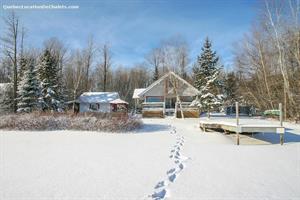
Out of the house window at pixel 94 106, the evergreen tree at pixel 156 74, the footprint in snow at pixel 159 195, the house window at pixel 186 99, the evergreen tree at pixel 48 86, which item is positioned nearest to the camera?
the footprint in snow at pixel 159 195

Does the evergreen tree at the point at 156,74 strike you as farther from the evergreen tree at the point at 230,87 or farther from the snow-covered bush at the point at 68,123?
the snow-covered bush at the point at 68,123

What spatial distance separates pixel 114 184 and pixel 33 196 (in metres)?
1.35

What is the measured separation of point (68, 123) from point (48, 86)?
1706 cm

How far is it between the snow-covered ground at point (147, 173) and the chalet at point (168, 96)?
17.8 meters

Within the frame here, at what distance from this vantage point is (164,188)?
4168 mm

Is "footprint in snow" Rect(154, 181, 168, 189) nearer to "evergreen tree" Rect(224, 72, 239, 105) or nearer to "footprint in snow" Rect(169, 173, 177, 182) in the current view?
"footprint in snow" Rect(169, 173, 177, 182)

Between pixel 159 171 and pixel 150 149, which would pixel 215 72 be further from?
pixel 159 171

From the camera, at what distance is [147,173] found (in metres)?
5.12

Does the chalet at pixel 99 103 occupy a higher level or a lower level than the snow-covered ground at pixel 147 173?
higher

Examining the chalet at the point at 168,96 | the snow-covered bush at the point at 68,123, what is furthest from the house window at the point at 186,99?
the snow-covered bush at the point at 68,123

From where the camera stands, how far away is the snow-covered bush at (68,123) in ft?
42.3

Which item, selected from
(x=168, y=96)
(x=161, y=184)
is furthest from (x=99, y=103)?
A: (x=161, y=184)

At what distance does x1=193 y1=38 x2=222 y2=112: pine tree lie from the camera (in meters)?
29.0

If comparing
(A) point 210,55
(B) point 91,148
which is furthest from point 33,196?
(A) point 210,55
